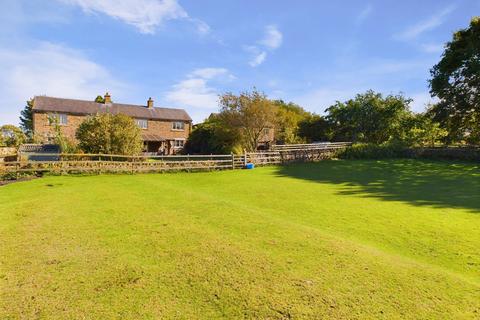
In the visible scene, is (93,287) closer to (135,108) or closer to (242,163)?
(242,163)

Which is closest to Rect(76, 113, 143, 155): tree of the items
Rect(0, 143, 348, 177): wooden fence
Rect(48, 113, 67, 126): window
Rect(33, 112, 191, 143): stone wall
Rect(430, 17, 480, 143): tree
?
Rect(0, 143, 348, 177): wooden fence

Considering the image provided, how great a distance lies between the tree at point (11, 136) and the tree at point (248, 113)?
63.7 ft

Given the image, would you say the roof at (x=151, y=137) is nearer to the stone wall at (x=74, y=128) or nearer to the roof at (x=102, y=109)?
the stone wall at (x=74, y=128)

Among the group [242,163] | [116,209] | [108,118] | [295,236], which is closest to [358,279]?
[295,236]

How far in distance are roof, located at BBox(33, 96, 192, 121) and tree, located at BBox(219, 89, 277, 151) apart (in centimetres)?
1212

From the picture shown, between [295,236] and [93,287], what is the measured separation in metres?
3.82

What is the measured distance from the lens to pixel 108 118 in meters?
20.5

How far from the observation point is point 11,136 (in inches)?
1069

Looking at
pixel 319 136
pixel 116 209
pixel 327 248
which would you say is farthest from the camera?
pixel 319 136

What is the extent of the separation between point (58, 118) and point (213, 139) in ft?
58.4

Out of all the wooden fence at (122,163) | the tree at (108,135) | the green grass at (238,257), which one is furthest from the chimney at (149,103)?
the green grass at (238,257)

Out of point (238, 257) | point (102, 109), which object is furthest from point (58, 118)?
point (238, 257)

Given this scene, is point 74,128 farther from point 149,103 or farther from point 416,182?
point 416,182

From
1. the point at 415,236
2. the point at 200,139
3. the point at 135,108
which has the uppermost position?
the point at 135,108
